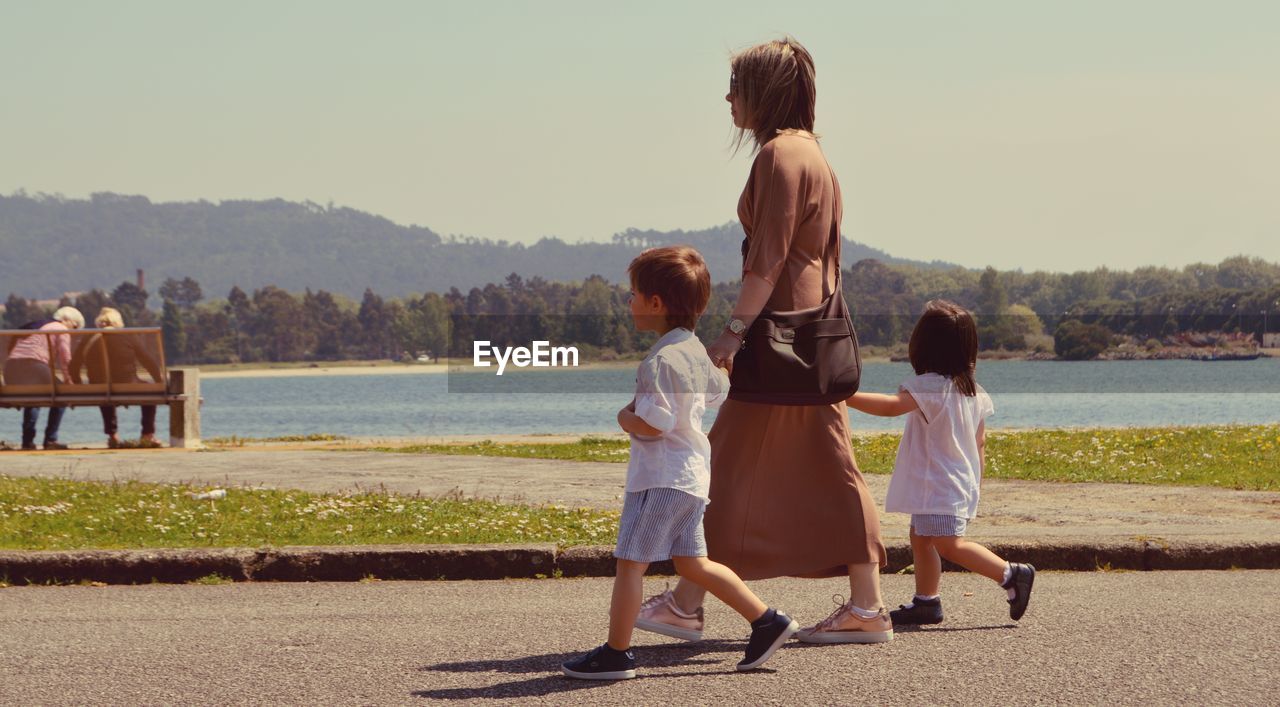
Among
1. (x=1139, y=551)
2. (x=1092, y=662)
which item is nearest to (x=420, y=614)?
(x=1092, y=662)

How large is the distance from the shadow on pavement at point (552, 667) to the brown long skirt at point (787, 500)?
0.37 m

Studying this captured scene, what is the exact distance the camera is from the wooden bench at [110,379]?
1844cm

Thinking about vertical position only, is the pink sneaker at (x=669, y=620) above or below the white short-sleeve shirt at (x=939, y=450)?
below

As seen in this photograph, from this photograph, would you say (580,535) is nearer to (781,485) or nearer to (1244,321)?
(781,485)

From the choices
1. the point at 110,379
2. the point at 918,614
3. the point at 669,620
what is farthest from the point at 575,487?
the point at 110,379

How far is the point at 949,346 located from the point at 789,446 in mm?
956

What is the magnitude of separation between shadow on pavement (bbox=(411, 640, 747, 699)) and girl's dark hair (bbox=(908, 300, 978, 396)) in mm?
1326

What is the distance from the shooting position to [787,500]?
217 inches

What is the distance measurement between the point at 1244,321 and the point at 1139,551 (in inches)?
5961

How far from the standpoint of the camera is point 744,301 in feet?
17.1

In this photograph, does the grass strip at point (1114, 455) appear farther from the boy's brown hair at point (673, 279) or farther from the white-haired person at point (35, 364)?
the boy's brown hair at point (673, 279)

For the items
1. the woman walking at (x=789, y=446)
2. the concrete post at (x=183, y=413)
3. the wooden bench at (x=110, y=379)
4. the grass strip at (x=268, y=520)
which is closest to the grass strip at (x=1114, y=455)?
the concrete post at (x=183, y=413)

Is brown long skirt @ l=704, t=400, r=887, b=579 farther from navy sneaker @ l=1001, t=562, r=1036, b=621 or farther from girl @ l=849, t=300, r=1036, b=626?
navy sneaker @ l=1001, t=562, r=1036, b=621

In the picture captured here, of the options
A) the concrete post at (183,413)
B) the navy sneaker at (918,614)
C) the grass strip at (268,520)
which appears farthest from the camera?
the concrete post at (183,413)
